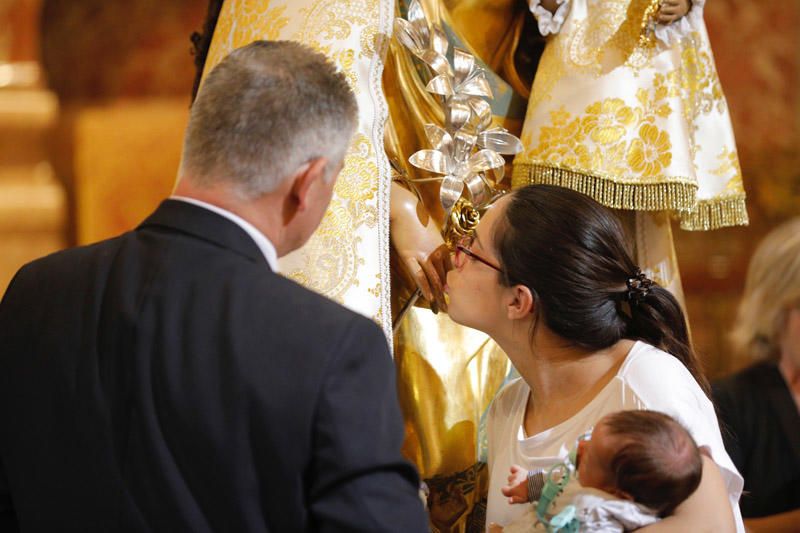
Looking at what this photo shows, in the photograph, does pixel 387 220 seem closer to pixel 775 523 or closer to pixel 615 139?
pixel 615 139

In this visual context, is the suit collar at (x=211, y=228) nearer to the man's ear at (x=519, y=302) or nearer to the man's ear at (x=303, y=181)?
the man's ear at (x=303, y=181)

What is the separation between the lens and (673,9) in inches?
78.6

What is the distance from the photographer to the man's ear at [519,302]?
5.53 ft

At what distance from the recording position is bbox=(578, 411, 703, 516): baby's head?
1.34 meters

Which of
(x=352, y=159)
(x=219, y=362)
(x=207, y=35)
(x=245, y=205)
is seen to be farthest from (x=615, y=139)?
(x=219, y=362)

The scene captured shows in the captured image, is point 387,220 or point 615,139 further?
point 615,139

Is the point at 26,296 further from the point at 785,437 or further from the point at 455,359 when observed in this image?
the point at 785,437

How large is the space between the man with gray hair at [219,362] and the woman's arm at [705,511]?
43 centimetres

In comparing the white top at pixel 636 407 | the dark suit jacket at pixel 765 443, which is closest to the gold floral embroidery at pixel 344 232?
the white top at pixel 636 407

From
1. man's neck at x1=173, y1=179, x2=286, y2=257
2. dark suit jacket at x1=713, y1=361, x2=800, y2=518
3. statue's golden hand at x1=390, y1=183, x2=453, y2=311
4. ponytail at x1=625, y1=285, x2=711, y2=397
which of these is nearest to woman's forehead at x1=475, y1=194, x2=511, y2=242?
statue's golden hand at x1=390, y1=183, x2=453, y2=311

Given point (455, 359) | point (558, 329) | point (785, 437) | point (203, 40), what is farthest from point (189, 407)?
point (785, 437)

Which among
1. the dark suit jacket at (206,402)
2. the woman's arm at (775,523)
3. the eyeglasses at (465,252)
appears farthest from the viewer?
the woman's arm at (775,523)

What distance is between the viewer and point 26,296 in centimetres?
125

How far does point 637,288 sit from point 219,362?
0.77 meters
